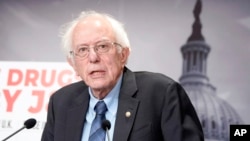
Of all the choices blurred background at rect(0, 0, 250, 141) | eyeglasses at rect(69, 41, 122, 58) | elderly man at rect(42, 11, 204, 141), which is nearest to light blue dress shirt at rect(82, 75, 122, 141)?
elderly man at rect(42, 11, 204, 141)

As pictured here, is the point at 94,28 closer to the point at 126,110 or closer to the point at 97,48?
the point at 97,48

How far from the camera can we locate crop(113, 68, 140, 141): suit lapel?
5.41 ft

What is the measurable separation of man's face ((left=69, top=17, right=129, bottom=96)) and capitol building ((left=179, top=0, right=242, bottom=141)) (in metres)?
1.44

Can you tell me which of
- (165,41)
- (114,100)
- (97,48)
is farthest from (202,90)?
(97,48)

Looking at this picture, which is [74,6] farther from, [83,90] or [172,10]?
[83,90]

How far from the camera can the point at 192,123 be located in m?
1.62

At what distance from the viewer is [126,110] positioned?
1708mm

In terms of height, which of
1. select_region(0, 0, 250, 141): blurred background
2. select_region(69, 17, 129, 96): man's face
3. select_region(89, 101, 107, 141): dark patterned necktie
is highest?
select_region(0, 0, 250, 141): blurred background

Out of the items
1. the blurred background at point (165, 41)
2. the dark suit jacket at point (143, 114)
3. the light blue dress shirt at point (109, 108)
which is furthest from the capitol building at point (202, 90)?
the light blue dress shirt at point (109, 108)

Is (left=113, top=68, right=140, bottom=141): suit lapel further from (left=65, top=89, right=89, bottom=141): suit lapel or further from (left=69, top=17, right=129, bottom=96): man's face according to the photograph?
(left=65, top=89, right=89, bottom=141): suit lapel

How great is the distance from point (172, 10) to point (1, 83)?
157 cm

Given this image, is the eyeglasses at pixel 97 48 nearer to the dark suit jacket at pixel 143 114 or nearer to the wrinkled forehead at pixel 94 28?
the wrinkled forehead at pixel 94 28

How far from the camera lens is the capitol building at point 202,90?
2986 mm

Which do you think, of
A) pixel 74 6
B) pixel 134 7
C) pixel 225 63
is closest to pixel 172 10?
pixel 134 7
